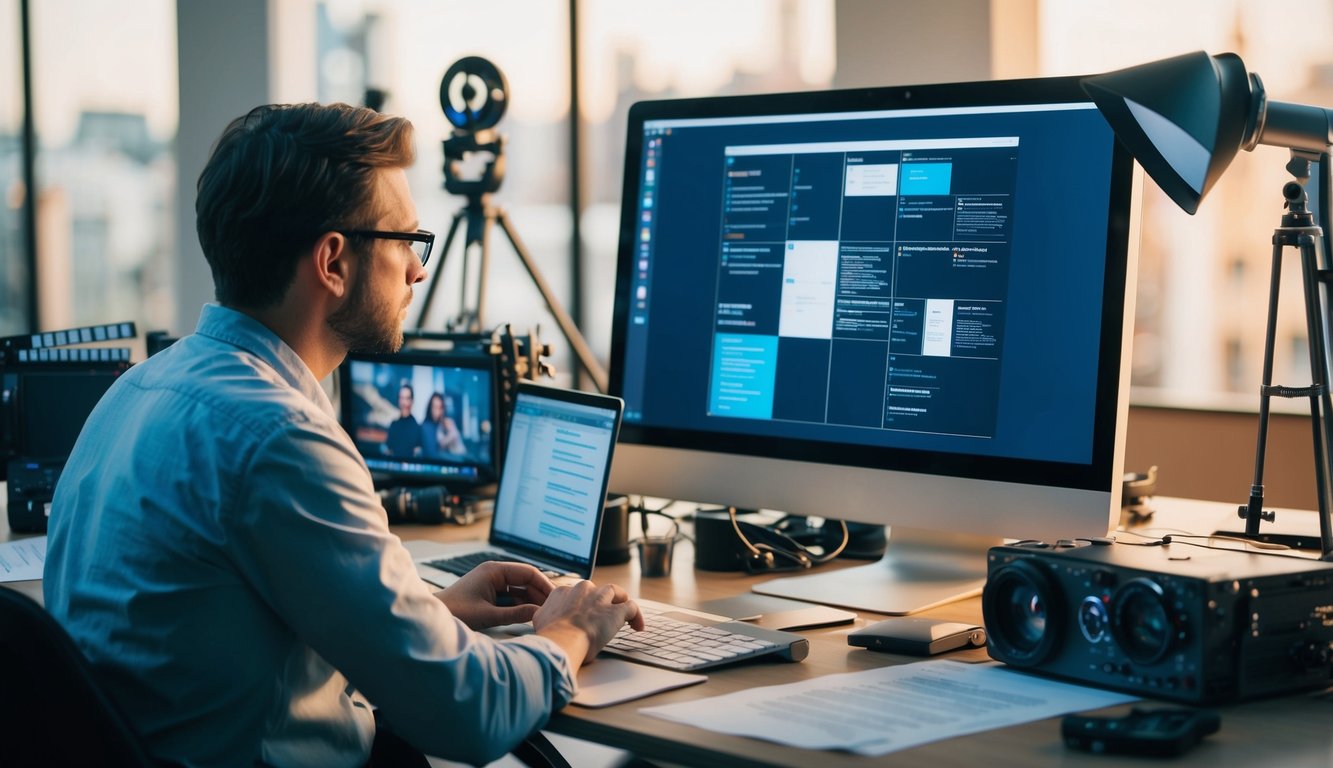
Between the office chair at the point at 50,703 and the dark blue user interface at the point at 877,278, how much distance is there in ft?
2.90

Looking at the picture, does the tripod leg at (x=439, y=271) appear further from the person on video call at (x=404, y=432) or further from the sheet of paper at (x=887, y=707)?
the sheet of paper at (x=887, y=707)

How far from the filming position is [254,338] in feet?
4.06

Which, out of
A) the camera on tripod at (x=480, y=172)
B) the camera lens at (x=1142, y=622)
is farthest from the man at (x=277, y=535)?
the camera on tripod at (x=480, y=172)

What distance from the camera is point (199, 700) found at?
44.0 inches

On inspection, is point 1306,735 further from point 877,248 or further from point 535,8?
point 535,8

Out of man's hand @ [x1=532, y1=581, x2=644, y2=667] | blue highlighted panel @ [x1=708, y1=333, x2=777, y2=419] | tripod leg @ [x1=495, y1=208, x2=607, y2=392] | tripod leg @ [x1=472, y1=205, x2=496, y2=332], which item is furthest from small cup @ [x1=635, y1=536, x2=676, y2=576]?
tripod leg @ [x1=472, y1=205, x2=496, y2=332]

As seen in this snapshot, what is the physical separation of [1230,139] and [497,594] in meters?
0.92

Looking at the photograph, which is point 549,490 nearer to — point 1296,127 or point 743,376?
point 743,376

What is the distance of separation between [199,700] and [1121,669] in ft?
2.71

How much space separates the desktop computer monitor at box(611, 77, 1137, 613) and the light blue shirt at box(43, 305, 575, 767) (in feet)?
1.83

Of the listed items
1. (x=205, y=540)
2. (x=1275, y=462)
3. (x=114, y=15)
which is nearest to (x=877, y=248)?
(x=205, y=540)

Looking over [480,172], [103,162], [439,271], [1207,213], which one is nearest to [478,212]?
[480,172]

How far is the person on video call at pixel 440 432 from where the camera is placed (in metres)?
2.14

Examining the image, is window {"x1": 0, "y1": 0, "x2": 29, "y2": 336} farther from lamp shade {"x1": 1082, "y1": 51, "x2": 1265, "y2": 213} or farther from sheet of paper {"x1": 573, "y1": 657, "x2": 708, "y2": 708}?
lamp shade {"x1": 1082, "y1": 51, "x2": 1265, "y2": 213}
